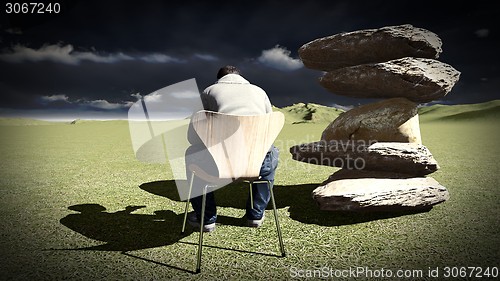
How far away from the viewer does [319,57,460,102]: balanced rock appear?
5.26 meters

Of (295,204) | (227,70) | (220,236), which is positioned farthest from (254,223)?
(227,70)

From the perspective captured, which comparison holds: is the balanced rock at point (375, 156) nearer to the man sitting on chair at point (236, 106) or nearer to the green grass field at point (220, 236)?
the green grass field at point (220, 236)

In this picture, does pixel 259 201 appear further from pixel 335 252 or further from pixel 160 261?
pixel 160 261

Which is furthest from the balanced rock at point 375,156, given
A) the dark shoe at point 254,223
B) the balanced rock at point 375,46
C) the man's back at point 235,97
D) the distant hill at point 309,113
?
the distant hill at point 309,113

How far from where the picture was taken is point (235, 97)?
11.8 ft

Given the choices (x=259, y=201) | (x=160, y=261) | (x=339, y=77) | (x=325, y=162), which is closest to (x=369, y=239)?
(x=259, y=201)

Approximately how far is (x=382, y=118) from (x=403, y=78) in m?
0.75

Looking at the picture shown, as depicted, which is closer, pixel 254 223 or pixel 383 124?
pixel 254 223

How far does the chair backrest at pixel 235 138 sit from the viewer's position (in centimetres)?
315

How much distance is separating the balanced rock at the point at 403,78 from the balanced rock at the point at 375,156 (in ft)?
2.97

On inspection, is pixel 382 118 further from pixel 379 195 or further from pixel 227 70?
pixel 227 70

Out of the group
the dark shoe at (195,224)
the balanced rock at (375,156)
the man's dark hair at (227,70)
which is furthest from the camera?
the balanced rock at (375,156)

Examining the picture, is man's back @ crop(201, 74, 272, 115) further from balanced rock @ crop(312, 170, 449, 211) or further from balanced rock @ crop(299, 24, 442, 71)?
balanced rock @ crop(299, 24, 442, 71)

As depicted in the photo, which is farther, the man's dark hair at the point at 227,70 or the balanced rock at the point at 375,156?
the balanced rock at the point at 375,156
